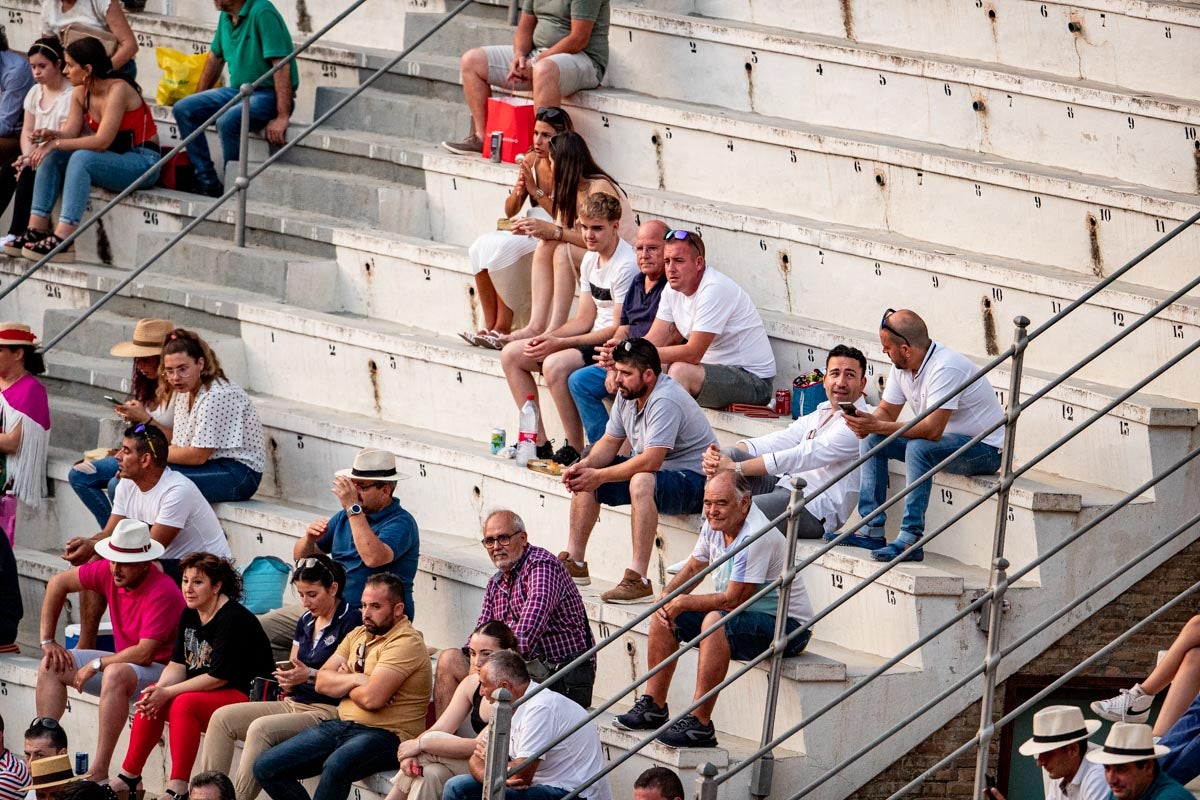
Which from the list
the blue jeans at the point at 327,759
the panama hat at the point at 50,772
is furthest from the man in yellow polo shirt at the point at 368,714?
the panama hat at the point at 50,772

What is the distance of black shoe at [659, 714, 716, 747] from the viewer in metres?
8.03

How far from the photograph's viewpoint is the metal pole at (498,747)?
22.9 ft

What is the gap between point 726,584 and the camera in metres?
8.20

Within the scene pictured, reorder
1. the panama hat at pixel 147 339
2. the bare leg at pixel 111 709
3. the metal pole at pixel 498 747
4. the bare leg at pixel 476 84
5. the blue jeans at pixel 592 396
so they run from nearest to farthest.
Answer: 1. the metal pole at pixel 498 747
2. the bare leg at pixel 111 709
3. the blue jeans at pixel 592 396
4. the panama hat at pixel 147 339
5. the bare leg at pixel 476 84

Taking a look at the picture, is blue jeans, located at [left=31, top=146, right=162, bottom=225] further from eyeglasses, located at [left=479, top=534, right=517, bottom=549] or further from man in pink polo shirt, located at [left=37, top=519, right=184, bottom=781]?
eyeglasses, located at [left=479, top=534, right=517, bottom=549]

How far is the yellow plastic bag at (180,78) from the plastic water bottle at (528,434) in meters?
3.89

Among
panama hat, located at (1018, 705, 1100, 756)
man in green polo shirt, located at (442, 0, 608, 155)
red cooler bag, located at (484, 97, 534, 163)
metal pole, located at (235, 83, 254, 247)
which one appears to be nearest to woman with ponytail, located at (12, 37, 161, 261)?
metal pole, located at (235, 83, 254, 247)

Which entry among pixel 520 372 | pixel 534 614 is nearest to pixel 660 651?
pixel 534 614

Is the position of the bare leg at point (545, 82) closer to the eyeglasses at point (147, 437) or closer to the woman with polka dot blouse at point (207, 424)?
the woman with polka dot blouse at point (207, 424)

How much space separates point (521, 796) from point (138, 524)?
2.50 metres

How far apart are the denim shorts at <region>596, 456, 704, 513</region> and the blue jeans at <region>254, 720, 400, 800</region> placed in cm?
147

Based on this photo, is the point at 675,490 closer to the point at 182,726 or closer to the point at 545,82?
the point at 182,726

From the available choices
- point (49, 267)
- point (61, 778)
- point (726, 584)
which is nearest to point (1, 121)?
point (49, 267)

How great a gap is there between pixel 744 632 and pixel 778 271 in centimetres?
272
